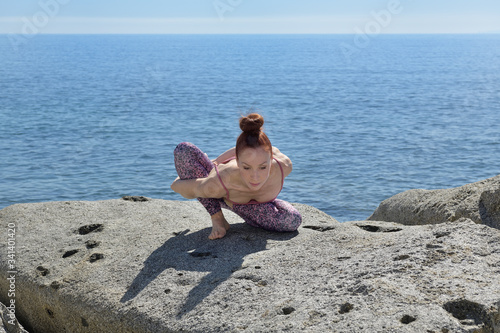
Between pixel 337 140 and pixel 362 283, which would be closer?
pixel 362 283

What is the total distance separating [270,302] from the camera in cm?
376

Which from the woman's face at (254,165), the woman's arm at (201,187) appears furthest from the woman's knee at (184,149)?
the woman's face at (254,165)

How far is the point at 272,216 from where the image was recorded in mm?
5113

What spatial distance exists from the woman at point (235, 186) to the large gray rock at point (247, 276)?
0.14m

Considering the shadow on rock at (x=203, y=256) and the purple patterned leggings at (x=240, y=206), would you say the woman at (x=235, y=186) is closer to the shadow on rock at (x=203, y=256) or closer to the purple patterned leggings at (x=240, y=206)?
the purple patterned leggings at (x=240, y=206)

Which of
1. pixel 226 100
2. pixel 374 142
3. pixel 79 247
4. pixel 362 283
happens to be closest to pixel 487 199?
pixel 362 283

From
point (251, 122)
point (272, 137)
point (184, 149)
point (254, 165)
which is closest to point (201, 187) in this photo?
point (184, 149)

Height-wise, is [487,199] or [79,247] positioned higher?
[487,199]

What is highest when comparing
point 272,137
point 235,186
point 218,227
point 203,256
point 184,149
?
point 184,149

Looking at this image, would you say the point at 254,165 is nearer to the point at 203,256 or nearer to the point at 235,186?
the point at 235,186

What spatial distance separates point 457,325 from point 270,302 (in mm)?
1159

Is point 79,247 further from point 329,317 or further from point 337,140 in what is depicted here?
point 337,140

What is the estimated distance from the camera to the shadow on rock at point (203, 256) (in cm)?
419

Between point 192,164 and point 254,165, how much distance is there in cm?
64
